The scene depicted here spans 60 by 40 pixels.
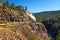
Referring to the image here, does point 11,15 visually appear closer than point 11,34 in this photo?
No

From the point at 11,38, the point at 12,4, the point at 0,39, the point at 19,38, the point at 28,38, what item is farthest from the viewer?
the point at 12,4

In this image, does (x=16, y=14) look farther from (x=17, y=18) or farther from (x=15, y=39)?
(x=15, y=39)

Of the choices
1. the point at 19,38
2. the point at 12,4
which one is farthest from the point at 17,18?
the point at 19,38

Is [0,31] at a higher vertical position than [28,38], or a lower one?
higher

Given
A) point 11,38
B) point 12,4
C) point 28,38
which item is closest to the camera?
point 11,38

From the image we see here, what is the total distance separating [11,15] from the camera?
112062mm

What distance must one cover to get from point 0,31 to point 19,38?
453cm

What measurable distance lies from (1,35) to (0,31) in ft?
5.87

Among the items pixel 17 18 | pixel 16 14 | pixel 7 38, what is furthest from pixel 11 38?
pixel 16 14

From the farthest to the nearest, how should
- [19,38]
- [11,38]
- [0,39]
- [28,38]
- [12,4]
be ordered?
[12,4] → [28,38] → [19,38] → [11,38] → [0,39]

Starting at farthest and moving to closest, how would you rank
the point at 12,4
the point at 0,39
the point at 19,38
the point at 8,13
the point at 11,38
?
the point at 12,4 → the point at 8,13 → the point at 19,38 → the point at 11,38 → the point at 0,39

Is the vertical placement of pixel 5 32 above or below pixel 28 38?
above

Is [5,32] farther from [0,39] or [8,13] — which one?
[8,13]

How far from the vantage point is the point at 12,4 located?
461 ft
